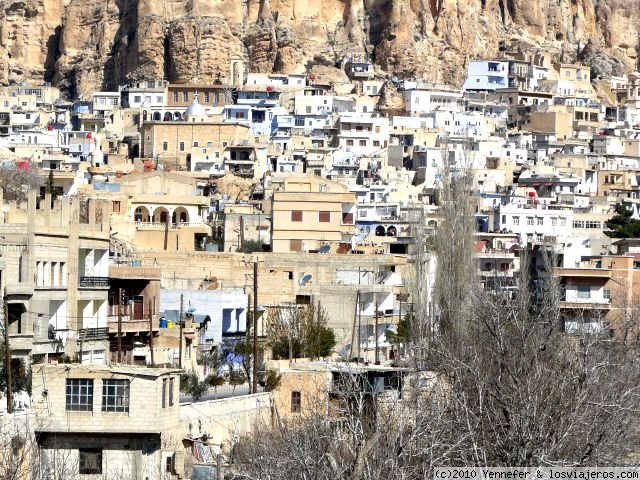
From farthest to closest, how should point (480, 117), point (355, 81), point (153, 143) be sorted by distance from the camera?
1. point (355, 81)
2. point (480, 117)
3. point (153, 143)

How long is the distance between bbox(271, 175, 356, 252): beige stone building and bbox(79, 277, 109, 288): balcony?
72.6 feet

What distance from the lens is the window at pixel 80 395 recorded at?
100ft

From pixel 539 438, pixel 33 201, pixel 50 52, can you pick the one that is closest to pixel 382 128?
pixel 50 52

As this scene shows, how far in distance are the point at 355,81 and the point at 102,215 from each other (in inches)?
3156

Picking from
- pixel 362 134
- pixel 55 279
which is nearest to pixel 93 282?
pixel 55 279

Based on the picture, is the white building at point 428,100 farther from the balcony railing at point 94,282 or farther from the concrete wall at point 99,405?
the concrete wall at point 99,405

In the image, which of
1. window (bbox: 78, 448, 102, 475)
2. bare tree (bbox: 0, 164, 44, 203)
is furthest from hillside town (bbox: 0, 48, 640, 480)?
bare tree (bbox: 0, 164, 44, 203)

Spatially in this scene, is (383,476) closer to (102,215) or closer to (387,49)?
(102,215)

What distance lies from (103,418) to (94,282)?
42.4ft

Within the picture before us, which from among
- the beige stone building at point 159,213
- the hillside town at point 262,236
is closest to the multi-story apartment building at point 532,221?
the hillside town at point 262,236

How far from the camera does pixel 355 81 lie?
12644cm

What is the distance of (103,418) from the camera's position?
3039 centimetres

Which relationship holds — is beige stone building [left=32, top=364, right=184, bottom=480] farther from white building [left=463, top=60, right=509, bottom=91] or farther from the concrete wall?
white building [left=463, top=60, right=509, bottom=91]

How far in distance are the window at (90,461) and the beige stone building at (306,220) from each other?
116 feet
